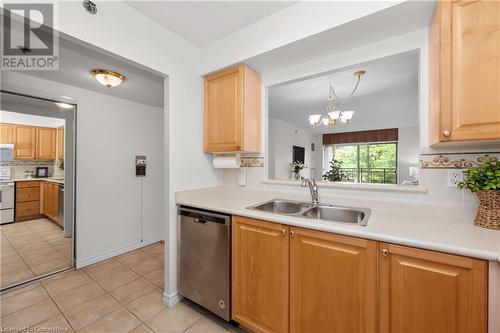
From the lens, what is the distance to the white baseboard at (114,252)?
245 cm

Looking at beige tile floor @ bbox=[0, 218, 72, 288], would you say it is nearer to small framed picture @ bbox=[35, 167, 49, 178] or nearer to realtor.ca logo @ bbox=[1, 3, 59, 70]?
small framed picture @ bbox=[35, 167, 49, 178]

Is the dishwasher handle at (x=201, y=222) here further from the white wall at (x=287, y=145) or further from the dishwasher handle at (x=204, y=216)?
the white wall at (x=287, y=145)

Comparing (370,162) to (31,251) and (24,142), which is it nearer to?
(31,251)

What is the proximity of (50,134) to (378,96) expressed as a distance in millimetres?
5082

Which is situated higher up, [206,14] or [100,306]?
[206,14]

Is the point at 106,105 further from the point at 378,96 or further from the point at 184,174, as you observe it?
the point at 378,96

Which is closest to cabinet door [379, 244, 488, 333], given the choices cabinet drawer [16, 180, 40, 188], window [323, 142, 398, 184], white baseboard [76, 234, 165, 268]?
window [323, 142, 398, 184]

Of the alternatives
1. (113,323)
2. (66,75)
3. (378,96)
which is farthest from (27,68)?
(378,96)

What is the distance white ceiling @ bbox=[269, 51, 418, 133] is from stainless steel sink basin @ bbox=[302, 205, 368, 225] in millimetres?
1160

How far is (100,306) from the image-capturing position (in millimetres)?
1765

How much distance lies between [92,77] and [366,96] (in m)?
3.78

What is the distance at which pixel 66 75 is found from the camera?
7.06ft

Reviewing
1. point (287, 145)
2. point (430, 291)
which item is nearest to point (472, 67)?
point (430, 291)

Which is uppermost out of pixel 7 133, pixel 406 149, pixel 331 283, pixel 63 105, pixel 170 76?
pixel 170 76
